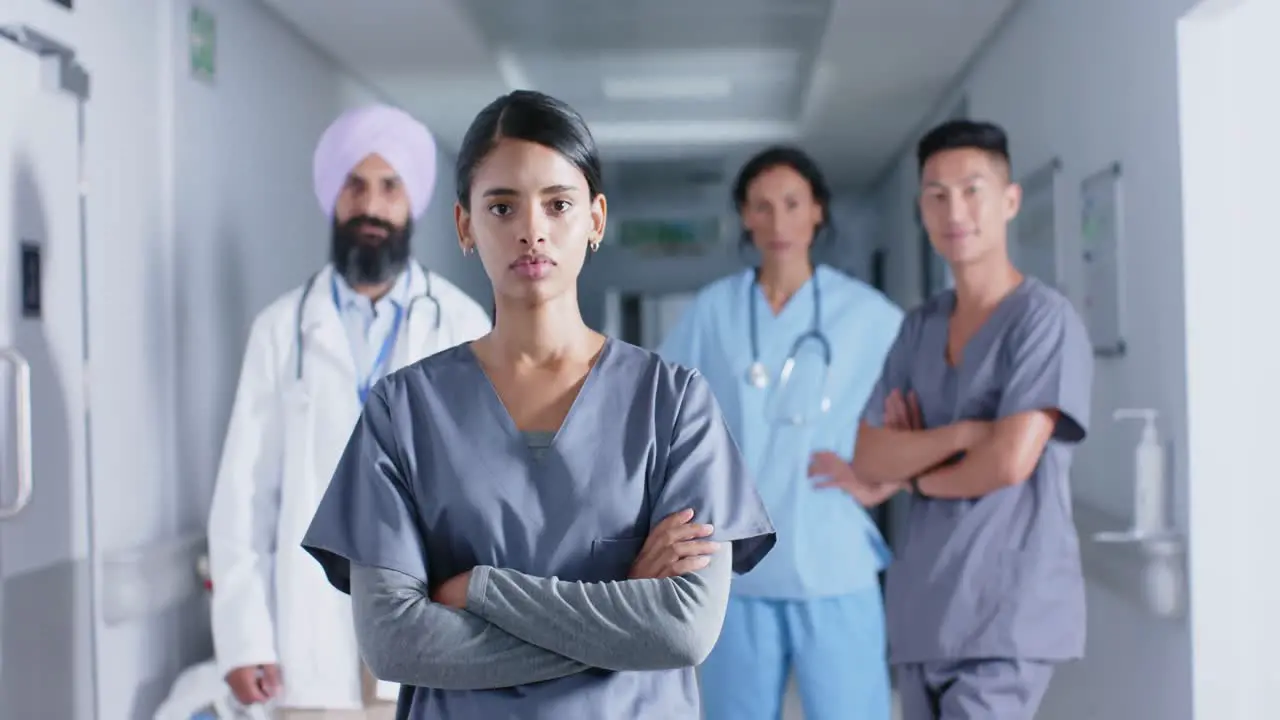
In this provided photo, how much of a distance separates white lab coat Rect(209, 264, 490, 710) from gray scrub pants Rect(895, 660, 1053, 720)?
87cm

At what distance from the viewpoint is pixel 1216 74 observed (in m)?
2.33

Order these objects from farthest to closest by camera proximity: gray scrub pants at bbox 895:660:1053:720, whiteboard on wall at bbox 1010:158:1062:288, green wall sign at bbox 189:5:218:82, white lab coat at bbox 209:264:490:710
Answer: whiteboard on wall at bbox 1010:158:1062:288, green wall sign at bbox 189:5:218:82, white lab coat at bbox 209:264:490:710, gray scrub pants at bbox 895:660:1053:720

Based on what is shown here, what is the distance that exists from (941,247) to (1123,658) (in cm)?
128

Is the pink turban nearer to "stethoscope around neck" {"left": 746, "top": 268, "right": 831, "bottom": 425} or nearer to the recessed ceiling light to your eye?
"stethoscope around neck" {"left": 746, "top": 268, "right": 831, "bottom": 425}

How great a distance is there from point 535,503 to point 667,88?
5139mm

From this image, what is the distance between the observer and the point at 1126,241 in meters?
2.76

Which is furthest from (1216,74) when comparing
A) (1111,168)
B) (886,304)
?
(886,304)

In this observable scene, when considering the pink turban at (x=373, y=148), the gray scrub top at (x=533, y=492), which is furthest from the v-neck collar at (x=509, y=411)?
the pink turban at (x=373, y=148)

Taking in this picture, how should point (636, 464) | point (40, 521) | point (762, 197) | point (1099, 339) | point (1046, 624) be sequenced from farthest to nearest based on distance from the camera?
point (1099, 339), point (762, 197), point (40, 521), point (1046, 624), point (636, 464)

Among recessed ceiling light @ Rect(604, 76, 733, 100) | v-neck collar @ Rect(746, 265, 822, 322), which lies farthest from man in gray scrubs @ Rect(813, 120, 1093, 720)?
recessed ceiling light @ Rect(604, 76, 733, 100)

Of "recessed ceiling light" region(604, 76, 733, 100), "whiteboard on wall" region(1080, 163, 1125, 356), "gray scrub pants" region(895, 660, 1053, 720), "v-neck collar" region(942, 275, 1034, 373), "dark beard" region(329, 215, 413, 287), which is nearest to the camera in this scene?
"gray scrub pants" region(895, 660, 1053, 720)

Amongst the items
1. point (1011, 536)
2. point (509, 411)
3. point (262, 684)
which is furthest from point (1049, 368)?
point (262, 684)

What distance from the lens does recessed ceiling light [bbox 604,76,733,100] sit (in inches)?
233

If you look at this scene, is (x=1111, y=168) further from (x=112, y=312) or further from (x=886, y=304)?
(x=112, y=312)
